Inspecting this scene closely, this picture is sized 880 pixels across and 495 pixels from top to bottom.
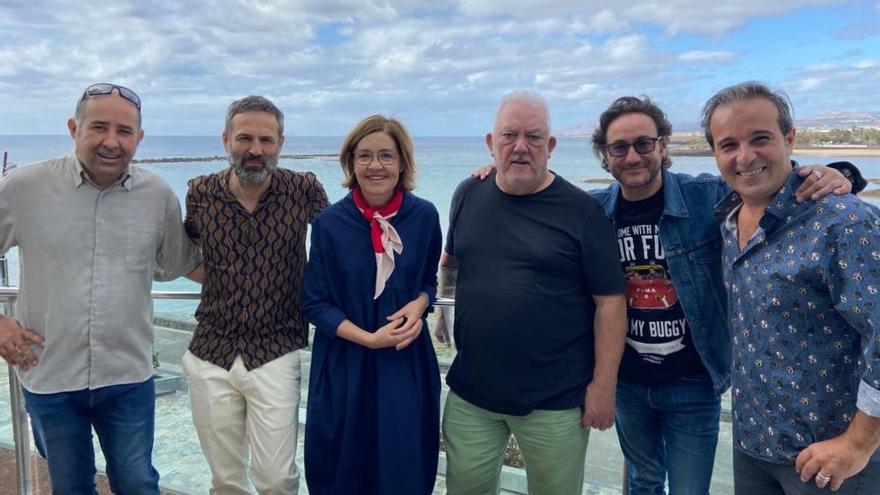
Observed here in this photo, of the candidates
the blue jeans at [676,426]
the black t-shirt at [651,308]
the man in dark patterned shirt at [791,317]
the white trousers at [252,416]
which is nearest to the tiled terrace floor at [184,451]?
the white trousers at [252,416]

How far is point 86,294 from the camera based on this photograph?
2.31 m

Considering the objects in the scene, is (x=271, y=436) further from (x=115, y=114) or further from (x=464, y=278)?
(x=115, y=114)

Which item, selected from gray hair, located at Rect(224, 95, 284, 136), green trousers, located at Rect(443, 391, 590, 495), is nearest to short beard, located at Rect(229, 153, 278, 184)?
gray hair, located at Rect(224, 95, 284, 136)

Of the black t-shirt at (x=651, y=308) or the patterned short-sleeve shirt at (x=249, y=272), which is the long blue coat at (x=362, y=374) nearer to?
the patterned short-sleeve shirt at (x=249, y=272)

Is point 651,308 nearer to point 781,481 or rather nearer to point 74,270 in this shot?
point 781,481

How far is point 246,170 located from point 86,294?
0.75 m

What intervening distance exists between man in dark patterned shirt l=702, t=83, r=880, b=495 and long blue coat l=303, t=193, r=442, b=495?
3.59 feet

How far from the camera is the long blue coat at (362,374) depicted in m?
2.30

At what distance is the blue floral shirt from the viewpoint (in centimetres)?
155

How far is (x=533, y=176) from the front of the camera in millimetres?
2277

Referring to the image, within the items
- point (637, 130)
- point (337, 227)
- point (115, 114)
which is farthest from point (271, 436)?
point (637, 130)

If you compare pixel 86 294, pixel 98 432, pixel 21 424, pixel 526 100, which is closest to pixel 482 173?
pixel 526 100

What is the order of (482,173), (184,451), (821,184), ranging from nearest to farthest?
(821,184)
(482,173)
(184,451)

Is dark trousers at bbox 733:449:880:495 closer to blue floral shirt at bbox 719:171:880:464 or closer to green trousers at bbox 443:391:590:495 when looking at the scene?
blue floral shirt at bbox 719:171:880:464
